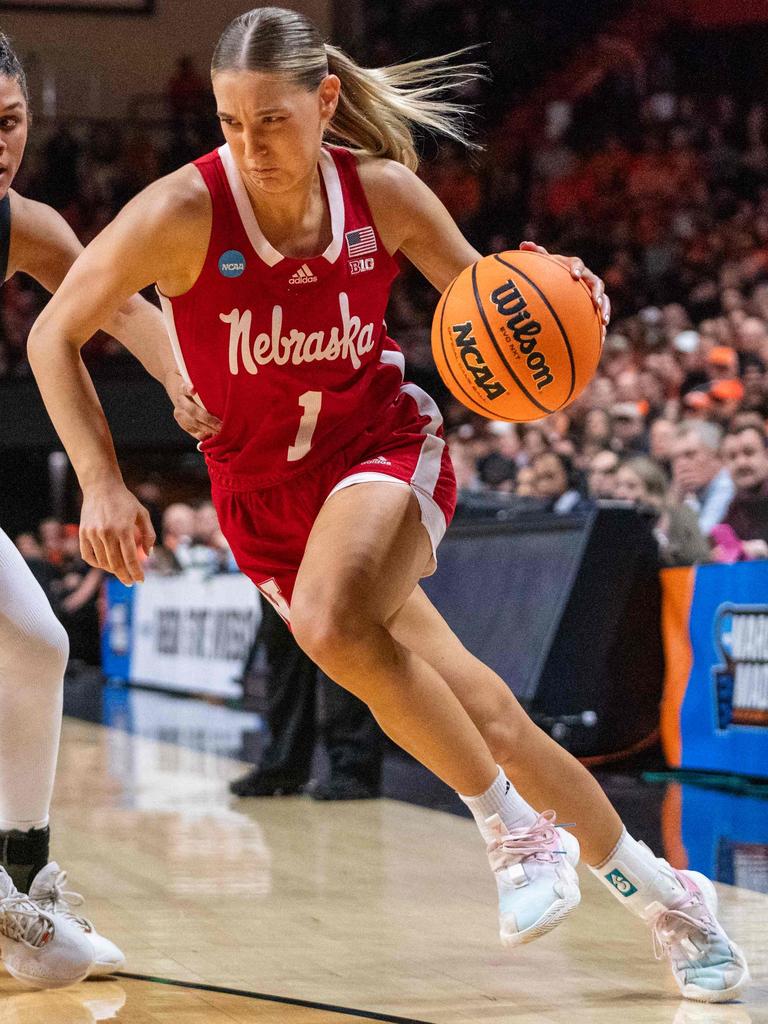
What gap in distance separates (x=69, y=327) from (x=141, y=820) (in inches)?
126

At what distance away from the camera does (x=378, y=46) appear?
62.1 ft

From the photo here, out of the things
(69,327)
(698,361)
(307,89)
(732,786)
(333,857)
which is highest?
(307,89)

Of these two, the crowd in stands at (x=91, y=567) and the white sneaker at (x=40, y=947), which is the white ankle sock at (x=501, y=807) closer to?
the white sneaker at (x=40, y=947)

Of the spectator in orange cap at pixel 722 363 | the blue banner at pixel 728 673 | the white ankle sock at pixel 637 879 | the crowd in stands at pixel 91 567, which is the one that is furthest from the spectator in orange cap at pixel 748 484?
the crowd in stands at pixel 91 567

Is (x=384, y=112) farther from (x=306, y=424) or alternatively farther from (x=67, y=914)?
(x=67, y=914)

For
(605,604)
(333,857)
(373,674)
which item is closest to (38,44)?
(605,604)

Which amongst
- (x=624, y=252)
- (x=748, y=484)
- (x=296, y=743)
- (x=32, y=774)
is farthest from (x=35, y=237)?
(x=624, y=252)

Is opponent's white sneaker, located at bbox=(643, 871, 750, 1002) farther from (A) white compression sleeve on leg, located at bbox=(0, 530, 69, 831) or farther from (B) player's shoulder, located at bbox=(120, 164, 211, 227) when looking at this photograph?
(B) player's shoulder, located at bbox=(120, 164, 211, 227)

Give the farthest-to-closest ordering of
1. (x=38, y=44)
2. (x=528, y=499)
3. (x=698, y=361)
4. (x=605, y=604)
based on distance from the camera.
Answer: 1. (x=38, y=44)
2. (x=698, y=361)
3. (x=528, y=499)
4. (x=605, y=604)

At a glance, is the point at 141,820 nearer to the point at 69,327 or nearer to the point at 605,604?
the point at 605,604

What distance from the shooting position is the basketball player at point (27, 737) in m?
3.15

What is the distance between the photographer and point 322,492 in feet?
10.6

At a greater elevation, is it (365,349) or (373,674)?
(365,349)

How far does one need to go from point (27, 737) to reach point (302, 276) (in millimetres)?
1146
